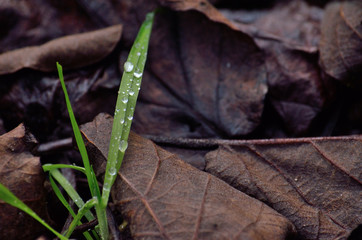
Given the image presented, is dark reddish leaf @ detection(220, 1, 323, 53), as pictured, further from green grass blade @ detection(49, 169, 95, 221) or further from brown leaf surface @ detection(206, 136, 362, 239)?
green grass blade @ detection(49, 169, 95, 221)

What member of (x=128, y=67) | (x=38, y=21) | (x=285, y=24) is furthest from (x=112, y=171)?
(x=285, y=24)

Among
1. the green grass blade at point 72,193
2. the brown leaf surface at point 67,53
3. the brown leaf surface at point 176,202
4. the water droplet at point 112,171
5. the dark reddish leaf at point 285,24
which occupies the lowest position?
the green grass blade at point 72,193

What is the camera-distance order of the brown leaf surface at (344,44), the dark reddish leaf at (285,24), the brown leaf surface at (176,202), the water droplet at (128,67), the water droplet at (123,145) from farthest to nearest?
the dark reddish leaf at (285,24) → the brown leaf surface at (344,44) → the water droplet at (128,67) → the water droplet at (123,145) → the brown leaf surface at (176,202)

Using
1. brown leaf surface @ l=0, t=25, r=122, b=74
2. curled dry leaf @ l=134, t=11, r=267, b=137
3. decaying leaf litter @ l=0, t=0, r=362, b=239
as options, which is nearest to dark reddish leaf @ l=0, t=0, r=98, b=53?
decaying leaf litter @ l=0, t=0, r=362, b=239

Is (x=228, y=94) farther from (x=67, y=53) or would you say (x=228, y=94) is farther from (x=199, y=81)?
(x=67, y=53)

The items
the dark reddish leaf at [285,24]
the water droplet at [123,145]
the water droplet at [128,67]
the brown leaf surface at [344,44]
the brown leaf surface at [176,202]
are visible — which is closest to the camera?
the brown leaf surface at [176,202]

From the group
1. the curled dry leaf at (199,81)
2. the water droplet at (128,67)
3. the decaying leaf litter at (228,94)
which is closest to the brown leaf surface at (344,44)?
the decaying leaf litter at (228,94)

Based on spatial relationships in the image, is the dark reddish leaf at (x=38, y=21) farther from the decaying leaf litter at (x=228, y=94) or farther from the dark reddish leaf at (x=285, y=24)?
the dark reddish leaf at (x=285, y=24)

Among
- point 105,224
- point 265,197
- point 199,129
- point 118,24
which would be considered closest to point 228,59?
point 199,129
